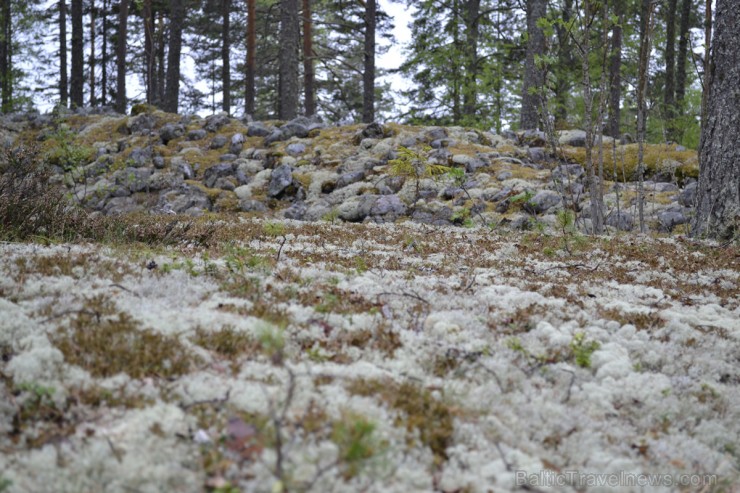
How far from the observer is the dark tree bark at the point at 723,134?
880cm

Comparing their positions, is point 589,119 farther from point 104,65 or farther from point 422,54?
point 104,65

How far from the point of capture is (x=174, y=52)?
21.6 m

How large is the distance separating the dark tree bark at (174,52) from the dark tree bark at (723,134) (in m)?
19.6

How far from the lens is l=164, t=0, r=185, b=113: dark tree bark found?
21359mm

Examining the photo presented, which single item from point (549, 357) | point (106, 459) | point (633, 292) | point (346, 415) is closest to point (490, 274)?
point (633, 292)

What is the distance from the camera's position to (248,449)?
2.40m

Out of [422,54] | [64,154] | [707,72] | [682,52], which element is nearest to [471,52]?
[422,54]

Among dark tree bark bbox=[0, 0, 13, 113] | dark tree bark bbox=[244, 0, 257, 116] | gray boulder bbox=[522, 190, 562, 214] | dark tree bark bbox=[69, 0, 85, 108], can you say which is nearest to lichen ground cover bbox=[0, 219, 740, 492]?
gray boulder bbox=[522, 190, 562, 214]

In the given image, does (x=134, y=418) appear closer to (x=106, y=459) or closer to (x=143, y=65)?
(x=106, y=459)

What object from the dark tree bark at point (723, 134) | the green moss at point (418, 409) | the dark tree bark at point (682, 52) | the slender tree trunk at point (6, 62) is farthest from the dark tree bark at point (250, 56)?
the green moss at point (418, 409)

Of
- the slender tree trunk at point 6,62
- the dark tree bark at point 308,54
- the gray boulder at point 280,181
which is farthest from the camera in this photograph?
the slender tree trunk at point 6,62

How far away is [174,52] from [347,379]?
22128 mm

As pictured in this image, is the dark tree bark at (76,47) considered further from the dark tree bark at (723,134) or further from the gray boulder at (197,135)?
the dark tree bark at (723,134)

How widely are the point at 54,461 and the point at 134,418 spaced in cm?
38
